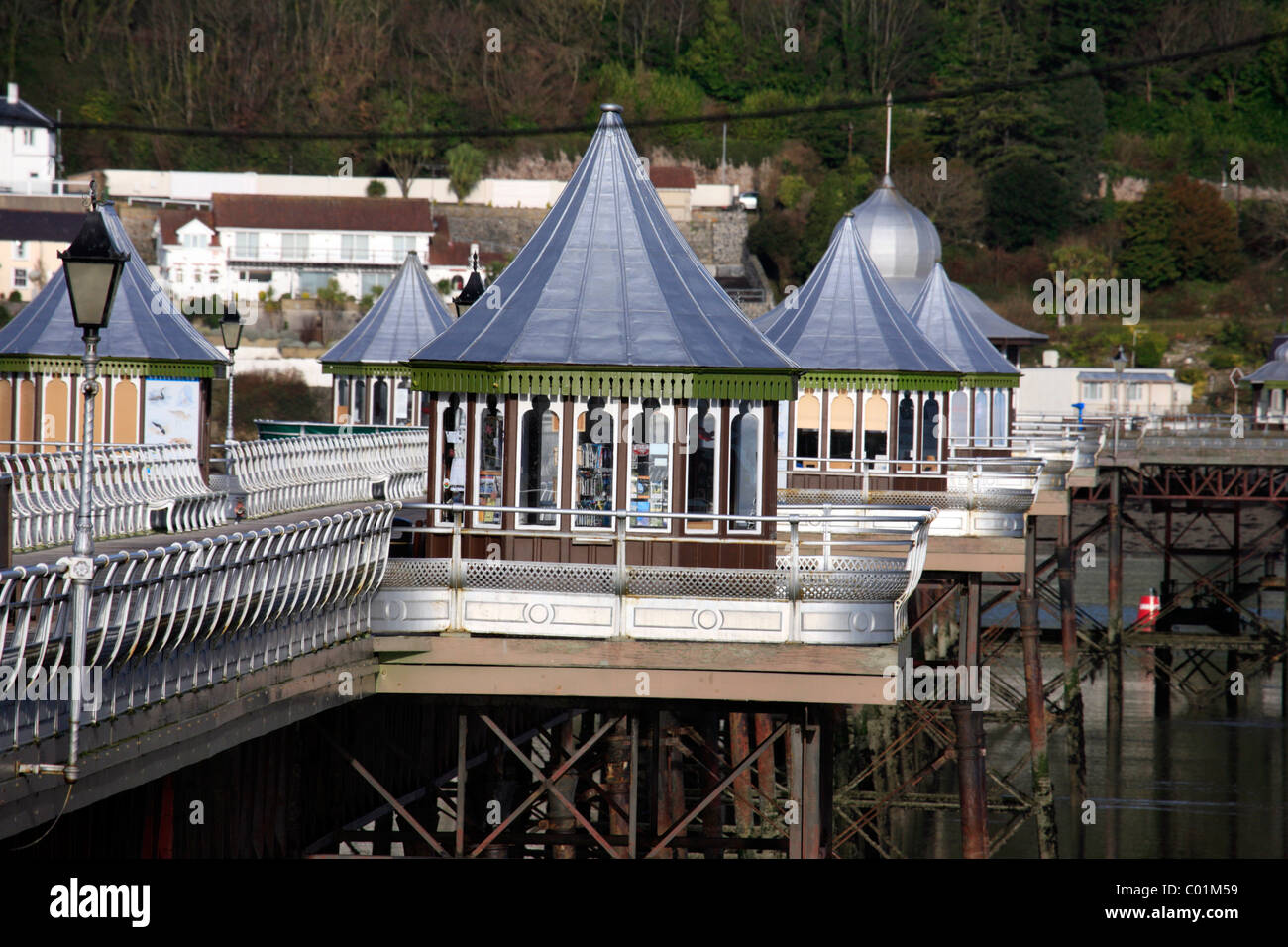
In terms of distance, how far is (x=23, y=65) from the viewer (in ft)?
366

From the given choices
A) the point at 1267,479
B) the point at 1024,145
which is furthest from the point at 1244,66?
the point at 1267,479

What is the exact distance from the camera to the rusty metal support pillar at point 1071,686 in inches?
1368

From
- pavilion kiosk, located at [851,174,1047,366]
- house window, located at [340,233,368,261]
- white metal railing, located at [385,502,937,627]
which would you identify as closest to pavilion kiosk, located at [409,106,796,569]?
white metal railing, located at [385,502,937,627]

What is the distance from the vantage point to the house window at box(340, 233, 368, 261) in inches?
3723

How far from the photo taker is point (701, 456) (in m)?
17.9

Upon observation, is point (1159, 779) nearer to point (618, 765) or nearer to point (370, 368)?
point (618, 765)

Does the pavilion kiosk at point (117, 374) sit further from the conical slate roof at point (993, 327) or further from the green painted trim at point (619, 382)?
the conical slate roof at point (993, 327)

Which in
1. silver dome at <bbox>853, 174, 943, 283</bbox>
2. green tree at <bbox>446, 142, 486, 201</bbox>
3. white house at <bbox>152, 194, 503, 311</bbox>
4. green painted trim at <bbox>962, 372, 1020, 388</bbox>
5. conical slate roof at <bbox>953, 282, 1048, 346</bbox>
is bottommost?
green painted trim at <bbox>962, 372, 1020, 388</bbox>

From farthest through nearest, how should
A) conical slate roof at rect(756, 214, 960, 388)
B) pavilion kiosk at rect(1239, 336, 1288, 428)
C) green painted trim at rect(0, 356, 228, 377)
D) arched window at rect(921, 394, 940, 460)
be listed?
pavilion kiosk at rect(1239, 336, 1288, 428) → arched window at rect(921, 394, 940, 460) → conical slate roof at rect(756, 214, 960, 388) → green painted trim at rect(0, 356, 228, 377)

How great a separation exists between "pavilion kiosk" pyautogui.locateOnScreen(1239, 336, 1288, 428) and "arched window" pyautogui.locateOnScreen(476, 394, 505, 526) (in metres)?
47.9

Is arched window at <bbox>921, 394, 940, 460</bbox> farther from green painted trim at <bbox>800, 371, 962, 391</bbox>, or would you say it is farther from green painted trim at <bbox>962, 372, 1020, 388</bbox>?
green painted trim at <bbox>962, 372, 1020, 388</bbox>

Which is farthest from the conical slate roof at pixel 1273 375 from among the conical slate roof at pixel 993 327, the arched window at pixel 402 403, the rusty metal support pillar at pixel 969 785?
the rusty metal support pillar at pixel 969 785

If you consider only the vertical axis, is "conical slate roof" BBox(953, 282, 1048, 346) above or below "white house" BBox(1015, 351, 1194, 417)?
above

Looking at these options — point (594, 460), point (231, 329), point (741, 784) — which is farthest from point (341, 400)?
point (594, 460)
